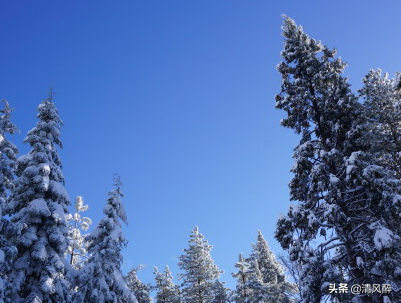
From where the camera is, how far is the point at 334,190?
538 inches

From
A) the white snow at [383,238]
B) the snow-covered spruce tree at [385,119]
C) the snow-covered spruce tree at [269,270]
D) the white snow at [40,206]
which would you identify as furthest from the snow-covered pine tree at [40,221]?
the snow-covered spruce tree at [269,270]

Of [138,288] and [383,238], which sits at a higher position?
[138,288]

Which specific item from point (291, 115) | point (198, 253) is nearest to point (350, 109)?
point (291, 115)

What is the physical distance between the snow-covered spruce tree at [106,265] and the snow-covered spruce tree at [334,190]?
9.72 meters

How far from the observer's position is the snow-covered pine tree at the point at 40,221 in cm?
1438

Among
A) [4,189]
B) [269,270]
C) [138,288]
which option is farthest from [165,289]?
[4,189]

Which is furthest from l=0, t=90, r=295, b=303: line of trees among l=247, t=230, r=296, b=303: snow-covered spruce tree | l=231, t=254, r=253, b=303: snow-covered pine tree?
l=247, t=230, r=296, b=303: snow-covered spruce tree

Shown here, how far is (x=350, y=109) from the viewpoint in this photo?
15.4 meters

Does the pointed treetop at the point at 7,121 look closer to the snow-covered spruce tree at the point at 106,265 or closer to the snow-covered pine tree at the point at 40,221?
the snow-covered pine tree at the point at 40,221

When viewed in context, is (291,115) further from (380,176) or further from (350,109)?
(380,176)

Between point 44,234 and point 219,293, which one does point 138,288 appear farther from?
point 44,234

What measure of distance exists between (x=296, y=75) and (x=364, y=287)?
11.7m

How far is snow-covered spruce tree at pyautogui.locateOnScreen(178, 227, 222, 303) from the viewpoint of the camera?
3419 cm

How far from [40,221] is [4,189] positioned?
8.12 feet
